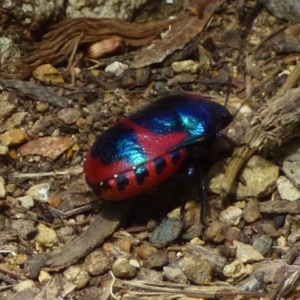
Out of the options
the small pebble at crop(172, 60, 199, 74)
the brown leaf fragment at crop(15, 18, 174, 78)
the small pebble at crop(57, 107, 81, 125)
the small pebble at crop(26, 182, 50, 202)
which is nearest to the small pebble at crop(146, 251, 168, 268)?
the small pebble at crop(26, 182, 50, 202)

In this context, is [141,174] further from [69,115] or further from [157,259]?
[69,115]

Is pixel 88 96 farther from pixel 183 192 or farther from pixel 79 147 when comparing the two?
pixel 183 192

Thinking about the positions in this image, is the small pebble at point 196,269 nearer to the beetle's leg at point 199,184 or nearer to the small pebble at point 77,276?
the beetle's leg at point 199,184

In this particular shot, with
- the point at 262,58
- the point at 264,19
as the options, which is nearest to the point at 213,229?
the point at 262,58

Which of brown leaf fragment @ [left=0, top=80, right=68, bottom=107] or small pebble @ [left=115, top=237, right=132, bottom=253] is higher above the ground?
brown leaf fragment @ [left=0, top=80, right=68, bottom=107]

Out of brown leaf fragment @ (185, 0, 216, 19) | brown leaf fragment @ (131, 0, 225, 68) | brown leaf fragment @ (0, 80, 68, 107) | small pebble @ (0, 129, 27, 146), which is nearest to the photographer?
small pebble @ (0, 129, 27, 146)

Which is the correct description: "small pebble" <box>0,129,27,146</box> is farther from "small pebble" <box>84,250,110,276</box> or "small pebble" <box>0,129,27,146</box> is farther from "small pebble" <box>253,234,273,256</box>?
"small pebble" <box>253,234,273,256</box>

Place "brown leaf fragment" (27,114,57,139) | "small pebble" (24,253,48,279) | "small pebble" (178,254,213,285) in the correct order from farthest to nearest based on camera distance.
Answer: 1. "brown leaf fragment" (27,114,57,139)
2. "small pebble" (24,253,48,279)
3. "small pebble" (178,254,213,285)

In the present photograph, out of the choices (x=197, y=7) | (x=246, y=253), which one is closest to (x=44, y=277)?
(x=246, y=253)
